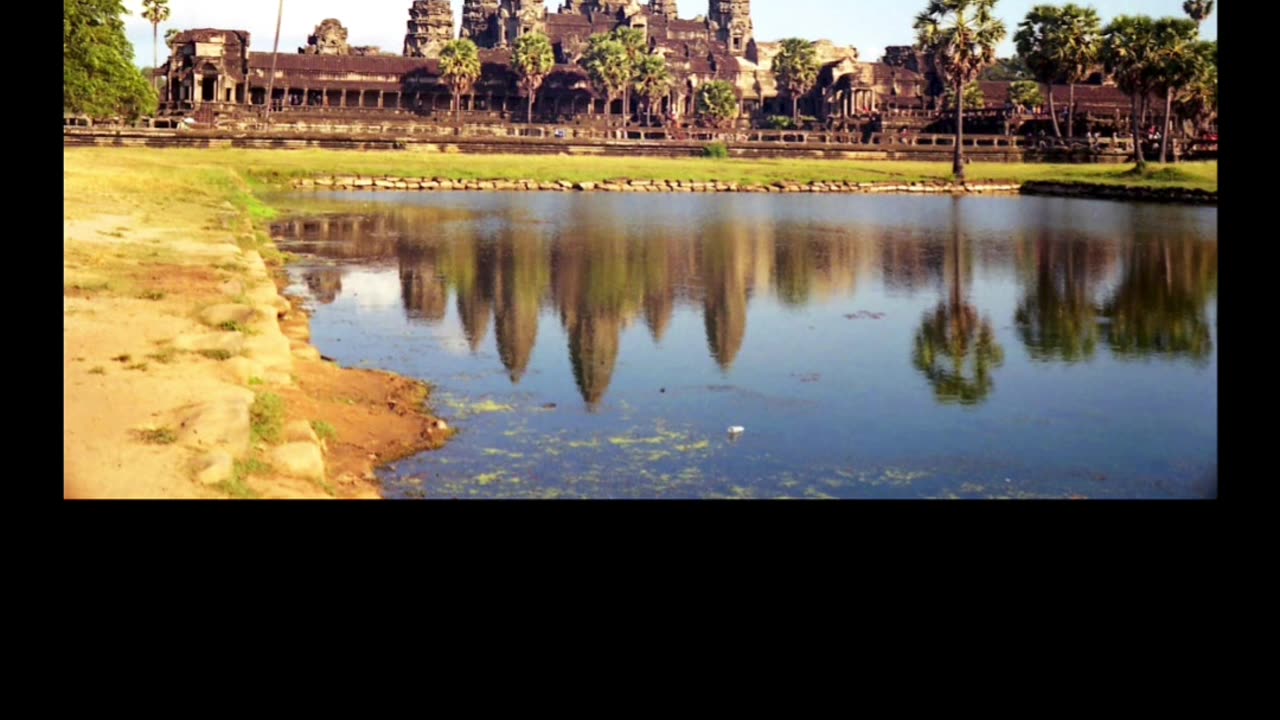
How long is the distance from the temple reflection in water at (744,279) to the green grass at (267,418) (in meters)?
2.77

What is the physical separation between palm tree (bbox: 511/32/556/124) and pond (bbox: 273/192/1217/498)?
4318cm

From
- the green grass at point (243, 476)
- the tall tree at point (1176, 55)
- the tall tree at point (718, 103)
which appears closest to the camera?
the green grass at point (243, 476)

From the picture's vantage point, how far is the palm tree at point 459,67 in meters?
66.8

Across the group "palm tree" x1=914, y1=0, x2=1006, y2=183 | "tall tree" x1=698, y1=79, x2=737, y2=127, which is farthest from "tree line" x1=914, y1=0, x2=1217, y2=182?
"tall tree" x1=698, y1=79, x2=737, y2=127

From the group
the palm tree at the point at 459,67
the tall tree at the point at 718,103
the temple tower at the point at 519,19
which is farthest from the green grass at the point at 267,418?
the temple tower at the point at 519,19

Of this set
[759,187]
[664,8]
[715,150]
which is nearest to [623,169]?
[759,187]

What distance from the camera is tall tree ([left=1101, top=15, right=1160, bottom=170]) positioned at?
159ft

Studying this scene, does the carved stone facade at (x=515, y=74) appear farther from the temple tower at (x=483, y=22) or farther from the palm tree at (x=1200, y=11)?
the palm tree at (x=1200, y=11)

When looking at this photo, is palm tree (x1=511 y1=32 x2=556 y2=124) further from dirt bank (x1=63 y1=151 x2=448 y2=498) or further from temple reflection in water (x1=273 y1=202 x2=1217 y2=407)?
dirt bank (x1=63 y1=151 x2=448 y2=498)

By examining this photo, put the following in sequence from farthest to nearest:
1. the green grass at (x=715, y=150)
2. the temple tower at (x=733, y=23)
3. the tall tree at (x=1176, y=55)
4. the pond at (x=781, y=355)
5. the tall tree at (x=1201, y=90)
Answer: the temple tower at (x=733, y=23) → the green grass at (x=715, y=150) → the tall tree at (x=1201, y=90) → the tall tree at (x=1176, y=55) → the pond at (x=781, y=355)

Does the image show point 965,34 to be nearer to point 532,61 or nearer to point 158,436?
point 532,61
